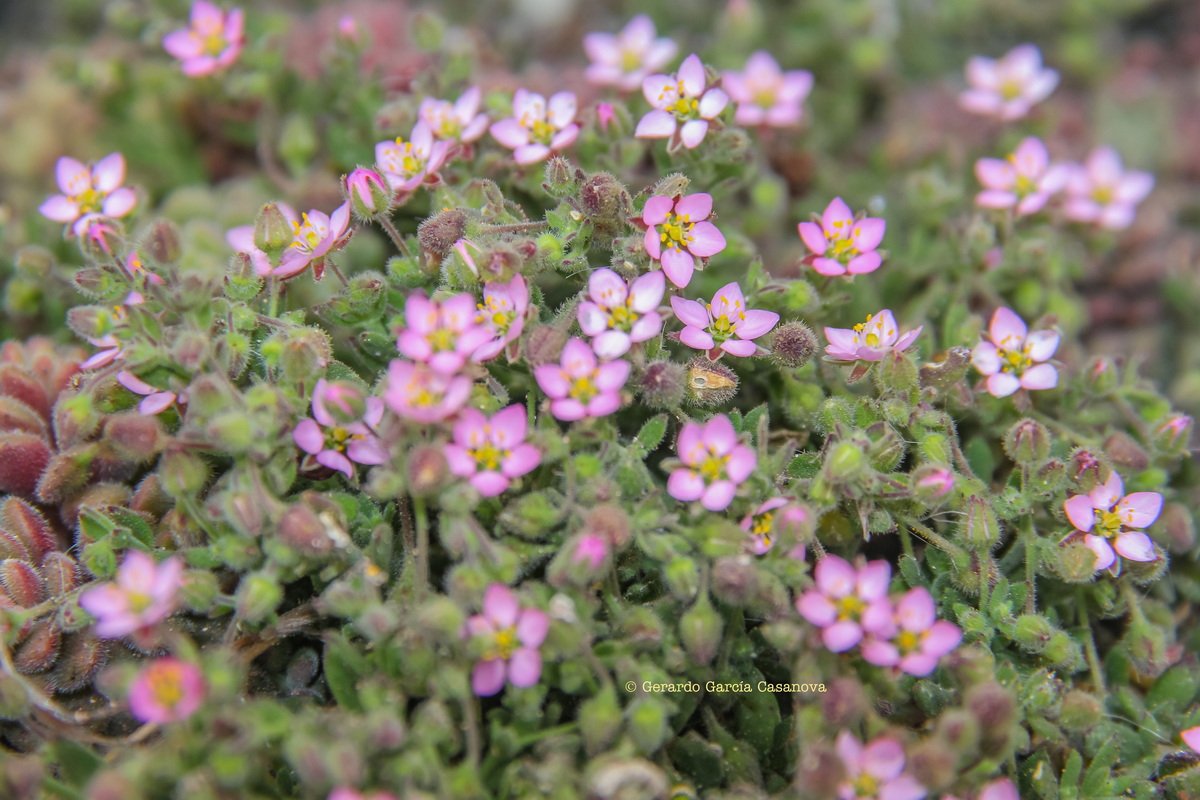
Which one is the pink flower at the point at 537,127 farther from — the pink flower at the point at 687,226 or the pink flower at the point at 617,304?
the pink flower at the point at 617,304

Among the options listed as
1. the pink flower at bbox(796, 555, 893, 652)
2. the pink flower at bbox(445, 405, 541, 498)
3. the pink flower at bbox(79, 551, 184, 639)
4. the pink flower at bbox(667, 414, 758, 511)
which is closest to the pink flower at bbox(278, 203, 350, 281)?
the pink flower at bbox(445, 405, 541, 498)

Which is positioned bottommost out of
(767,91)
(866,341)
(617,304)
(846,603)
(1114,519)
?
(1114,519)

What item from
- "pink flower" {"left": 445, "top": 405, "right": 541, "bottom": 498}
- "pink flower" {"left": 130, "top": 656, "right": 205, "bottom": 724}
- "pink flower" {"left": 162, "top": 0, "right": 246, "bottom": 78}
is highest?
"pink flower" {"left": 162, "top": 0, "right": 246, "bottom": 78}

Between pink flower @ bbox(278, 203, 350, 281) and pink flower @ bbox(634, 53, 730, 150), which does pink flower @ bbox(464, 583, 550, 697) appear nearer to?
pink flower @ bbox(278, 203, 350, 281)

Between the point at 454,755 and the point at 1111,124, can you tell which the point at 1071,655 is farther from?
the point at 1111,124

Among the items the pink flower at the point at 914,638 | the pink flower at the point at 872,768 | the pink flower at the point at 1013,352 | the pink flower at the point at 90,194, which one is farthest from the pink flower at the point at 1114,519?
the pink flower at the point at 90,194

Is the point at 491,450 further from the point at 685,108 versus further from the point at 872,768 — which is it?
the point at 685,108

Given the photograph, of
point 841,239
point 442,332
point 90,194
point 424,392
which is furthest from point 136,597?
point 841,239
